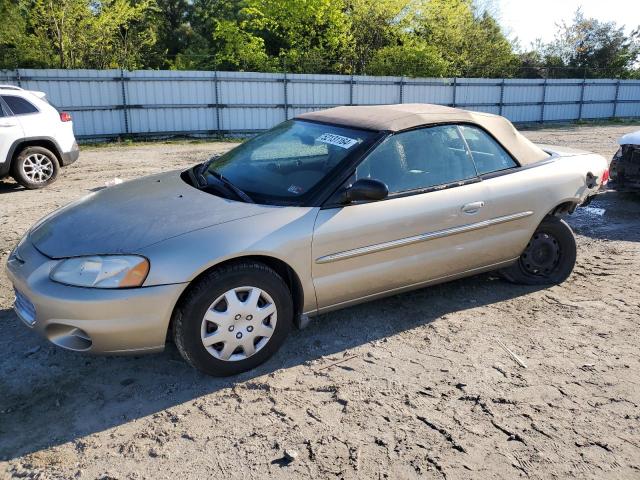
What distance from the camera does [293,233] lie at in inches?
134

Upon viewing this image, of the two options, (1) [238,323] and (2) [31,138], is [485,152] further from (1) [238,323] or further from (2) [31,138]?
(2) [31,138]

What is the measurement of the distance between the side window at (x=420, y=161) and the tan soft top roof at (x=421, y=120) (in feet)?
0.29

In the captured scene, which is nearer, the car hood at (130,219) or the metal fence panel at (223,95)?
the car hood at (130,219)

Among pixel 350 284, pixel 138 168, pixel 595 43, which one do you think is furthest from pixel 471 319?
pixel 595 43

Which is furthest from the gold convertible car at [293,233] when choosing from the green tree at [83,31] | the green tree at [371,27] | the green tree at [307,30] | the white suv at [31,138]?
the green tree at [371,27]

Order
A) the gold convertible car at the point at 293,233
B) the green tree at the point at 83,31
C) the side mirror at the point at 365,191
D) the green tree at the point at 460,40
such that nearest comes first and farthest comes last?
the gold convertible car at the point at 293,233, the side mirror at the point at 365,191, the green tree at the point at 83,31, the green tree at the point at 460,40

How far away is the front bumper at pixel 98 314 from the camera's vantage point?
300 cm

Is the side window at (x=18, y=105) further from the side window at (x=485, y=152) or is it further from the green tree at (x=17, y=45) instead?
the green tree at (x=17, y=45)

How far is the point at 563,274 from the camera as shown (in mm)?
4930

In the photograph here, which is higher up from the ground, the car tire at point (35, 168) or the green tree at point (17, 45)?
the green tree at point (17, 45)

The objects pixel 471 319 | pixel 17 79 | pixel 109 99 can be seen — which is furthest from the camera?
pixel 109 99

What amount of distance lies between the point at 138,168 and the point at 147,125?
573cm

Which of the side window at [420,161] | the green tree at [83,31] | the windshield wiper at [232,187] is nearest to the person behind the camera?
the windshield wiper at [232,187]

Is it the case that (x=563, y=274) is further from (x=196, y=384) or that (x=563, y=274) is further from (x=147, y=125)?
(x=147, y=125)
